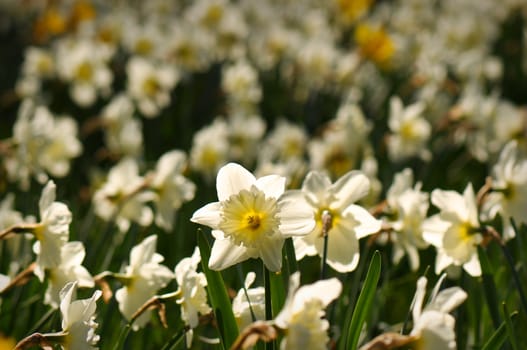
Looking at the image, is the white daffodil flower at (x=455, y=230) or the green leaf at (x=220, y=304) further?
the white daffodil flower at (x=455, y=230)

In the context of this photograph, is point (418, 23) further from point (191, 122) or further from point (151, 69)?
point (151, 69)

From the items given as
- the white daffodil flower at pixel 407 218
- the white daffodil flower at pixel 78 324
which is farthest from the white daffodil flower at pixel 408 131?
the white daffodil flower at pixel 78 324

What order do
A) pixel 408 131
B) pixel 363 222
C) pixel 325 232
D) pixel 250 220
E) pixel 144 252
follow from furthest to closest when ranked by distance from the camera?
pixel 408 131 → pixel 144 252 → pixel 363 222 → pixel 325 232 → pixel 250 220

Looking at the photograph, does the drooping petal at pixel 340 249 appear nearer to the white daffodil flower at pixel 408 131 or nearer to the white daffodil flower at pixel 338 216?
the white daffodil flower at pixel 338 216

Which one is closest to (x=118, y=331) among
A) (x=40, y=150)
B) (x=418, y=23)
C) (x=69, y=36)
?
(x=40, y=150)

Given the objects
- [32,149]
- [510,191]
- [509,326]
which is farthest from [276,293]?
[32,149]

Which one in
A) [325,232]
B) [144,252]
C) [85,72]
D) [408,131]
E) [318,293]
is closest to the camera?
[318,293]

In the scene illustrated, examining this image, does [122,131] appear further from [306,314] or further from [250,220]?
[306,314]
